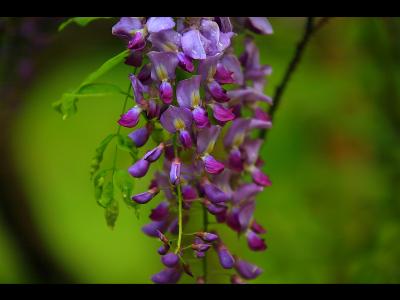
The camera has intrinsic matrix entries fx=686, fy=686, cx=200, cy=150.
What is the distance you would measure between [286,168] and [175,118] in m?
2.09

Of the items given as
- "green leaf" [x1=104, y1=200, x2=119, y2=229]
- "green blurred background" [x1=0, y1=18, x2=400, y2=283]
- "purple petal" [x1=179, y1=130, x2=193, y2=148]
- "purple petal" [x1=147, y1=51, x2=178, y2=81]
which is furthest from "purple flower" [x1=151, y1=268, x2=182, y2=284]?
"green blurred background" [x1=0, y1=18, x2=400, y2=283]

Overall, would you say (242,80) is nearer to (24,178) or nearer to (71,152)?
(24,178)

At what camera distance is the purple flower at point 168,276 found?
157cm

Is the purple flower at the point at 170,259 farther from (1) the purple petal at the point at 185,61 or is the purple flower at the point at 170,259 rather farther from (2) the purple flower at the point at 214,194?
(1) the purple petal at the point at 185,61

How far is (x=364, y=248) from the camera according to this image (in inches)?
103

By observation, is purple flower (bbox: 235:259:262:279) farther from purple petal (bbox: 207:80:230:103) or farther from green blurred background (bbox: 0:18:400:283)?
green blurred background (bbox: 0:18:400:283)

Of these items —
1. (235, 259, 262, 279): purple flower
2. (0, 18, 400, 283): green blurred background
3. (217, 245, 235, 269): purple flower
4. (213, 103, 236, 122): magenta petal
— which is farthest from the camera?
(0, 18, 400, 283): green blurred background

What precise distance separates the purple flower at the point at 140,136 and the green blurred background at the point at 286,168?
0.97m

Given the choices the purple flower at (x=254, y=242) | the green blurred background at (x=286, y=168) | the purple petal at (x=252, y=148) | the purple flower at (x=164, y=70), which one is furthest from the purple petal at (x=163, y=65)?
the green blurred background at (x=286, y=168)

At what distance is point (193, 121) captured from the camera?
1.40m

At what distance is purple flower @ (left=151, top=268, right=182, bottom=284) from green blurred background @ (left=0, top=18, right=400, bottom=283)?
0.75 meters

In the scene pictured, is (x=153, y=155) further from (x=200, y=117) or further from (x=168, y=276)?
(x=168, y=276)

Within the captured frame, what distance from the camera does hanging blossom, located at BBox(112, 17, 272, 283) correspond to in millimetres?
1362
